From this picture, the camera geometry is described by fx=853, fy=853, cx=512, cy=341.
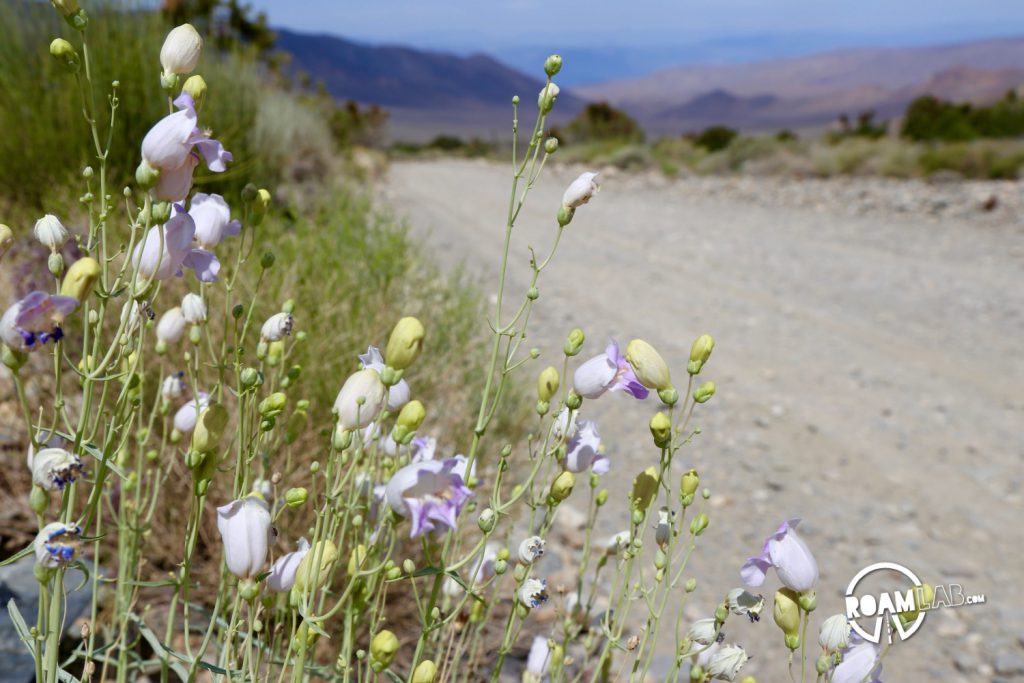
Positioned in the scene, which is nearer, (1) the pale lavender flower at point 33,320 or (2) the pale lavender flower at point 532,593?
(1) the pale lavender flower at point 33,320

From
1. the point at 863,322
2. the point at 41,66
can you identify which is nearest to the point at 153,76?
the point at 41,66

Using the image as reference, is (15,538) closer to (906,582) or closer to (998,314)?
(906,582)

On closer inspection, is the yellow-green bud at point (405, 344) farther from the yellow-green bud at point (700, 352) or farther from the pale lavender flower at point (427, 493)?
the yellow-green bud at point (700, 352)

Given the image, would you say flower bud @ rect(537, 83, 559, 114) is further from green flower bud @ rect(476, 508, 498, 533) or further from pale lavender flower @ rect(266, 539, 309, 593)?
pale lavender flower @ rect(266, 539, 309, 593)

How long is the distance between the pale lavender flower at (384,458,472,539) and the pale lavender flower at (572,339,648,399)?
0.30 meters

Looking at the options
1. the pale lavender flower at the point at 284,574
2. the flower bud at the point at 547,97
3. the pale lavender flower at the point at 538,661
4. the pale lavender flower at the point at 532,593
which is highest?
the flower bud at the point at 547,97

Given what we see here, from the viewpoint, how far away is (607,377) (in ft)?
4.12

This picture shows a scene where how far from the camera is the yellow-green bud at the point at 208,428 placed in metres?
1.08

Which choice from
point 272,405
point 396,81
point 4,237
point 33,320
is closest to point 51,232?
point 4,237

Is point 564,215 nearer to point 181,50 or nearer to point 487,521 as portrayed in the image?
point 487,521

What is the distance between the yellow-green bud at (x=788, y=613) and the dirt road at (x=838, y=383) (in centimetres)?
143

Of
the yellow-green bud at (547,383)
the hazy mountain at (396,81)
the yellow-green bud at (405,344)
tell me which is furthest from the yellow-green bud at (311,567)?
the hazy mountain at (396,81)

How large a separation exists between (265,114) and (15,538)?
20.0 feet

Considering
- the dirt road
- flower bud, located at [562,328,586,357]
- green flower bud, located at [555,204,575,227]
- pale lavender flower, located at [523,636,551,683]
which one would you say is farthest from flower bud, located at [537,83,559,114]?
the dirt road
